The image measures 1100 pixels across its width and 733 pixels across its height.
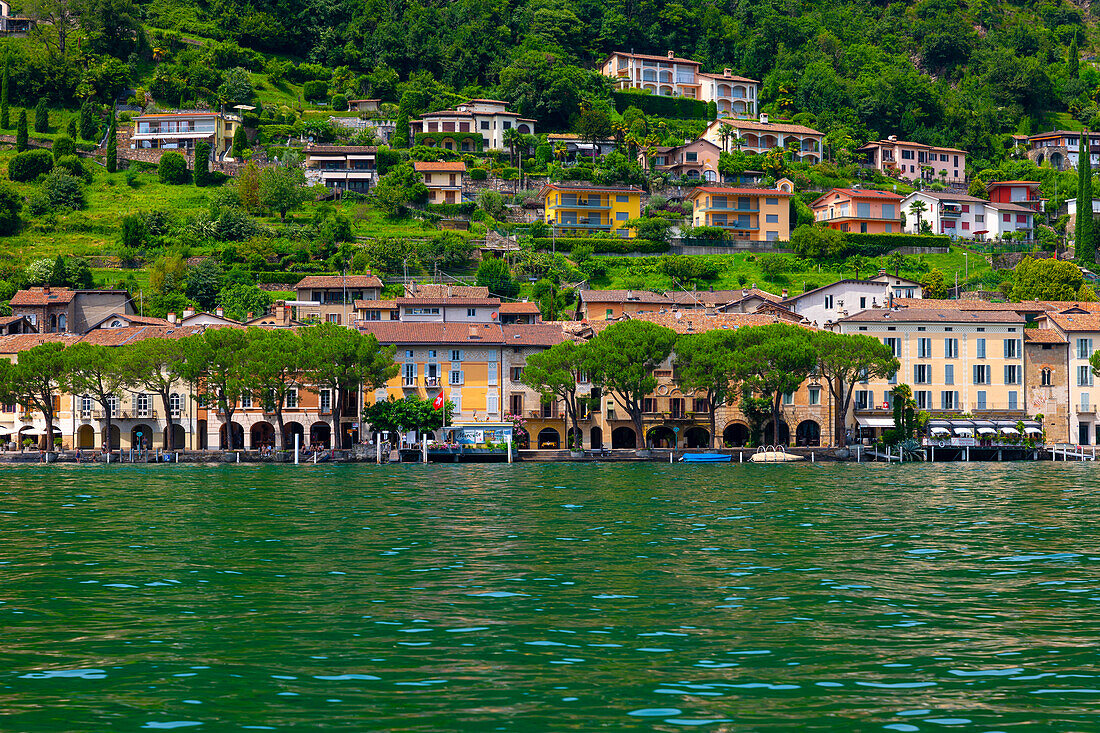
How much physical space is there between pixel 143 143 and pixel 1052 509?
124 metres

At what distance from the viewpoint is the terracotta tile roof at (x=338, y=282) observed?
101 metres

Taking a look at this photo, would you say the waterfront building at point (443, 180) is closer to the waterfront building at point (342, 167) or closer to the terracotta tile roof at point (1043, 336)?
the waterfront building at point (342, 167)

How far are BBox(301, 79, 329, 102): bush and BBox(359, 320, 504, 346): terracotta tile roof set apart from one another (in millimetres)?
78770

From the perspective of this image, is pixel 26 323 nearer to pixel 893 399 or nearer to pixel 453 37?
pixel 893 399

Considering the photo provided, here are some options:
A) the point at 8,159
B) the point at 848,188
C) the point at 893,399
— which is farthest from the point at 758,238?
the point at 8,159

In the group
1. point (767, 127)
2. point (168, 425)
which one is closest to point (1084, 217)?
point (767, 127)

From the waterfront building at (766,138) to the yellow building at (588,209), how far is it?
87.0ft

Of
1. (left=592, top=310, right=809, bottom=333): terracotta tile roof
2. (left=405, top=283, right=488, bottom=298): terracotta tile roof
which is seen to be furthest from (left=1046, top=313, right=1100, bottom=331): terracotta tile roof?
(left=405, top=283, right=488, bottom=298): terracotta tile roof

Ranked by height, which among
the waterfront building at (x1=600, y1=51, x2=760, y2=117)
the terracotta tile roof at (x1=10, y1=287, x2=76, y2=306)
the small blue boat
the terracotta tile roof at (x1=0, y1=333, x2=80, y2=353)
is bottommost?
the small blue boat

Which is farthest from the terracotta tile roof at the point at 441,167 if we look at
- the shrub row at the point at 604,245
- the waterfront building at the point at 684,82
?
the waterfront building at the point at 684,82

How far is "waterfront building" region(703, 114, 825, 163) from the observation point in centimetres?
15288

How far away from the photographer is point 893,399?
8744 centimetres

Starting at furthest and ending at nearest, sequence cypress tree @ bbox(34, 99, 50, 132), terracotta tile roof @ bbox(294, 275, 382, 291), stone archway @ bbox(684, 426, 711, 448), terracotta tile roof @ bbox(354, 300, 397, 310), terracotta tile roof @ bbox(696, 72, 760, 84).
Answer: terracotta tile roof @ bbox(696, 72, 760, 84)
cypress tree @ bbox(34, 99, 50, 132)
terracotta tile roof @ bbox(294, 275, 382, 291)
terracotta tile roof @ bbox(354, 300, 397, 310)
stone archway @ bbox(684, 426, 711, 448)

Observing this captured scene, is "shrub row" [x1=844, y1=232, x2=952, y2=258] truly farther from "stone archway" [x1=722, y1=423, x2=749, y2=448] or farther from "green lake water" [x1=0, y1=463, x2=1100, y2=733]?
"green lake water" [x1=0, y1=463, x2=1100, y2=733]
